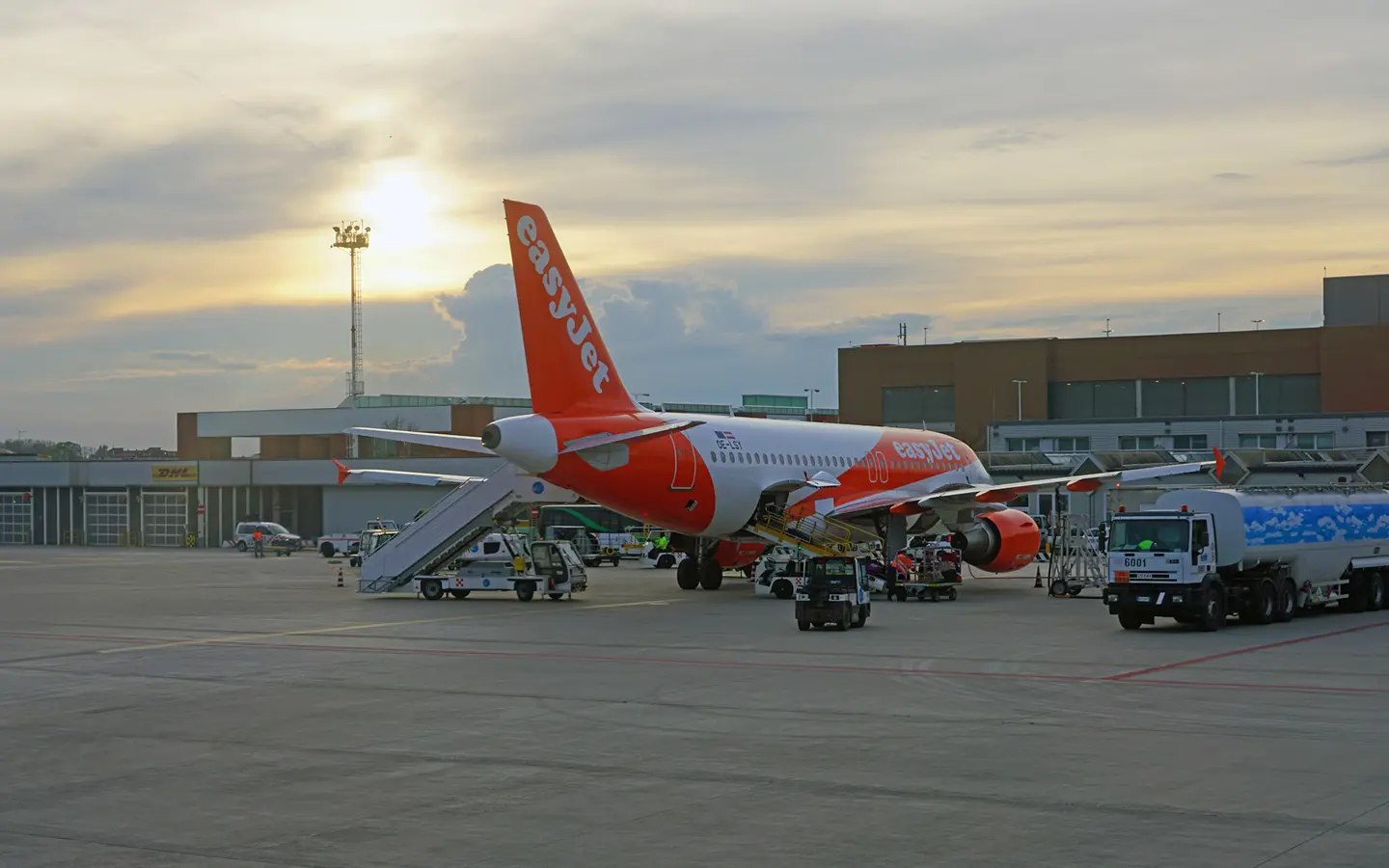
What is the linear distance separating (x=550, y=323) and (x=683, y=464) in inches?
220

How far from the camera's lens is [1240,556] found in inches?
1283

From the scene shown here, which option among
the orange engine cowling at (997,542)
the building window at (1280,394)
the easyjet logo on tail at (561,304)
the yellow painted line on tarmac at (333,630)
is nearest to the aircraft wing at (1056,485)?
the orange engine cowling at (997,542)

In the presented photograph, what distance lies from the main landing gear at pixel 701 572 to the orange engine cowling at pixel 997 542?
24.2ft

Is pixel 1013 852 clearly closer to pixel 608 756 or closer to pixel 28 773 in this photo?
pixel 608 756

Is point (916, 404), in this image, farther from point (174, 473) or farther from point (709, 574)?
point (709, 574)

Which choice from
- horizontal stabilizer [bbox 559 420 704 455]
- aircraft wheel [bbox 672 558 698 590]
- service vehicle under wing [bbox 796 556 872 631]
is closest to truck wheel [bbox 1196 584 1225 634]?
service vehicle under wing [bbox 796 556 872 631]

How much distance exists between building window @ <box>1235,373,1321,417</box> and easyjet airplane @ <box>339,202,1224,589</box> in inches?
1894

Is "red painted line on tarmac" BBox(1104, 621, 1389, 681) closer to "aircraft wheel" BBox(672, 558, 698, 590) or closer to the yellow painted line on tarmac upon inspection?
the yellow painted line on tarmac

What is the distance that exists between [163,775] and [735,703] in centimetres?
802

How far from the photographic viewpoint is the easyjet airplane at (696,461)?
122ft

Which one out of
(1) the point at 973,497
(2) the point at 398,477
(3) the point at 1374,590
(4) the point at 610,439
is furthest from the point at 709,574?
(3) the point at 1374,590

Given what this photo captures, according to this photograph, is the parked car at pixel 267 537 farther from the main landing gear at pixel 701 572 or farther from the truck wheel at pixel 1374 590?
the truck wheel at pixel 1374 590

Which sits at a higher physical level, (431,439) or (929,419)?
(929,419)

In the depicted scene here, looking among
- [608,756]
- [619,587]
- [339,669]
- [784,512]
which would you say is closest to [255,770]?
[608,756]
